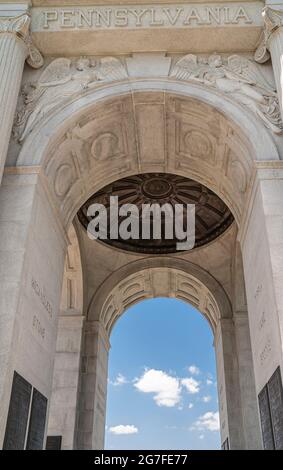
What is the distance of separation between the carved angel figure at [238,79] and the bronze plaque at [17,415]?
6.99m

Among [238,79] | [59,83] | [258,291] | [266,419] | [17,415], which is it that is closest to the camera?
[17,415]

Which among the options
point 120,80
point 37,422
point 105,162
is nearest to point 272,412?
point 37,422

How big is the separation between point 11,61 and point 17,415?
7047mm

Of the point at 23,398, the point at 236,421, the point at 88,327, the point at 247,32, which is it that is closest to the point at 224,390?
the point at 236,421

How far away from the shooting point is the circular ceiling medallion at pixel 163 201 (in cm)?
1786

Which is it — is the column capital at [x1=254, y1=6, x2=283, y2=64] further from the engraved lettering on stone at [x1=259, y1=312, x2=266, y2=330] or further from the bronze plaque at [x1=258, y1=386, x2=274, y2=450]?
the bronze plaque at [x1=258, y1=386, x2=274, y2=450]

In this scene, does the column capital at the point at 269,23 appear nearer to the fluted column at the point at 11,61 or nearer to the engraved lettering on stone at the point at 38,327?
Result: the fluted column at the point at 11,61

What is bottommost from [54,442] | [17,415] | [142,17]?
[17,415]

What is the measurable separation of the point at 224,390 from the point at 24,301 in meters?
10.7

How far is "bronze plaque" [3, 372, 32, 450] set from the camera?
7223 millimetres

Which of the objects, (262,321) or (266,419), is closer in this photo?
(266,419)

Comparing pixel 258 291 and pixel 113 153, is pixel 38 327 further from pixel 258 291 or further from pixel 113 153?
pixel 113 153

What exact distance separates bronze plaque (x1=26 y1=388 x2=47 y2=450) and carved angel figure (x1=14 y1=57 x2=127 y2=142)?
5.29 meters

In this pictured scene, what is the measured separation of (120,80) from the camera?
34.4ft
